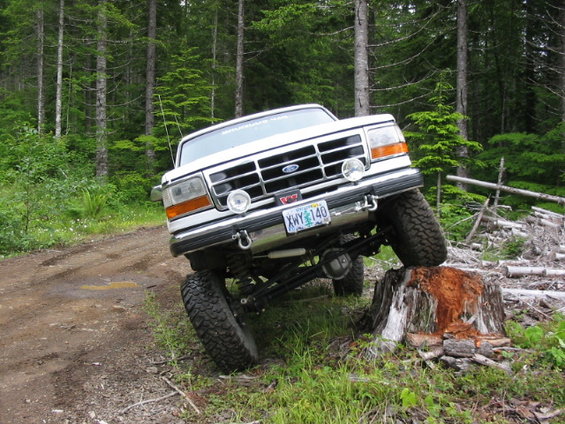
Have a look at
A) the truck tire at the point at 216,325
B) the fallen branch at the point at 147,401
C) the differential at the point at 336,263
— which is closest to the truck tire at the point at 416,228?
the differential at the point at 336,263

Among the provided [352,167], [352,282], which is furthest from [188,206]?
[352,282]

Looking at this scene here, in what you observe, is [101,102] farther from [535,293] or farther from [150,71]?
[535,293]

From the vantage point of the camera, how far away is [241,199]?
10.5 feet

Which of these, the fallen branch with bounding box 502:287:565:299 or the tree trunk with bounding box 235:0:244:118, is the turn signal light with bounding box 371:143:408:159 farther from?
the tree trunk with bounding box 235:0:244:118

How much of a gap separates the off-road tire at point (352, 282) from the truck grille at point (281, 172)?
2063 mm

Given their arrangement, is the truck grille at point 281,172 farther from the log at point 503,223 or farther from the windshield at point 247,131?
the log at point 503,223

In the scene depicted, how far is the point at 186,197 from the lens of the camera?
3352 mm

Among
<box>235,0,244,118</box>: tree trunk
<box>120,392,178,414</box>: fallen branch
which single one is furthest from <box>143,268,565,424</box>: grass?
<box>235,0,244,118</box>: tree trunk

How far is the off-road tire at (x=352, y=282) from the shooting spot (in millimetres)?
5266

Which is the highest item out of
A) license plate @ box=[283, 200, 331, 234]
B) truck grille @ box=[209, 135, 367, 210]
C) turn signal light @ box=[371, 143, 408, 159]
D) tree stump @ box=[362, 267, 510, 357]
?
turn signal light @ box=[371, 143, 408, 159]

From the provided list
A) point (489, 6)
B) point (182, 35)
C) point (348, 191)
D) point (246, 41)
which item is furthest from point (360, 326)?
point (182, 35)

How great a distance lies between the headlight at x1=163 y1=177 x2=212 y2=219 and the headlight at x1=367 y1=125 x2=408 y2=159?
1.31 meters

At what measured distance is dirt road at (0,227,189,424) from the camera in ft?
10.4

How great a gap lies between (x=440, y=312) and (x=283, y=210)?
138 centimetres
